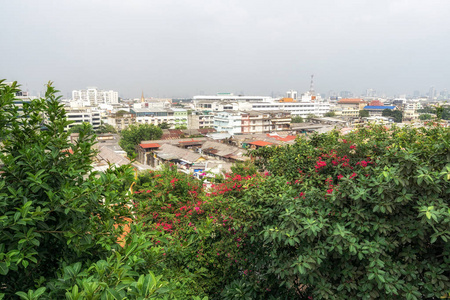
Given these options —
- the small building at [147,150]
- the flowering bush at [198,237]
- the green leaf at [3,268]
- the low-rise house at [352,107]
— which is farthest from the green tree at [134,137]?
the low-rise house at [352,107]

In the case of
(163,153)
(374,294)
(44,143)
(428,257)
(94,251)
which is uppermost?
(44,143)

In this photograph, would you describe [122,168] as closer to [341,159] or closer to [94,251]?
[94,251]

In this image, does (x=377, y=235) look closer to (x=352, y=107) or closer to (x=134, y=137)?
(x=134, y=137)

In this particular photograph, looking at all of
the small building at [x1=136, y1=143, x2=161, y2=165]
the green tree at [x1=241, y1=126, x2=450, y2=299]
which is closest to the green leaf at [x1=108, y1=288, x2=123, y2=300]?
the green tree at [x1=241, y1=126, x2=450, y2=299]

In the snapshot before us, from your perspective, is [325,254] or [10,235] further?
[325,254]

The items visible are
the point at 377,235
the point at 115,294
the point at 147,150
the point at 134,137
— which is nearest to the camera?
the point at 115,294

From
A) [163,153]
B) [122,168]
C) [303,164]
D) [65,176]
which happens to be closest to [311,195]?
[303,164]

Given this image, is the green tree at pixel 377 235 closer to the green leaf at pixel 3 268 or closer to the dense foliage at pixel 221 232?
the dense foliage at pixel 221 232

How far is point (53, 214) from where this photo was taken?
2318mm

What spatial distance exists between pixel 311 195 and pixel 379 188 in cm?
90

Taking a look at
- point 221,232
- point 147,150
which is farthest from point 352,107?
point 221,232

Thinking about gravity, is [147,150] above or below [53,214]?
below

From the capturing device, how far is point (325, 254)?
9.62ft

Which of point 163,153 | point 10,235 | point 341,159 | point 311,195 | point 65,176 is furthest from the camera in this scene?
point 163,153
